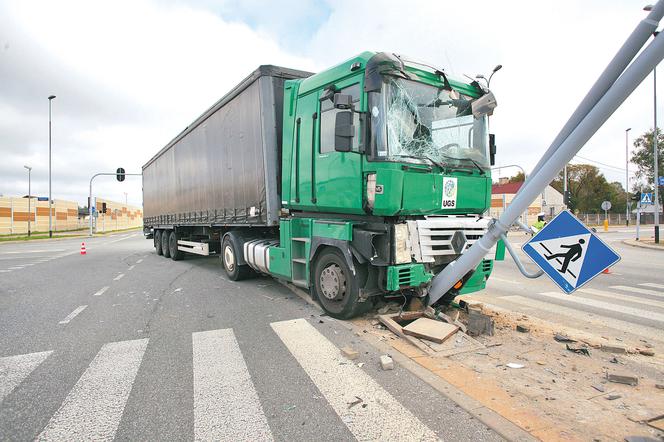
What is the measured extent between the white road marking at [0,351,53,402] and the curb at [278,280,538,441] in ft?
11.3

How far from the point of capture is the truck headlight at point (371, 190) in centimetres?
493

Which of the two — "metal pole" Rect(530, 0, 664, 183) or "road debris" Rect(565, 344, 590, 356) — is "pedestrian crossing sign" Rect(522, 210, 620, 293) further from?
"road debris" Rect(565, 344, 590, 356)

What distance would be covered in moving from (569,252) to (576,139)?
966 millimetres

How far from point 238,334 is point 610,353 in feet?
13.8

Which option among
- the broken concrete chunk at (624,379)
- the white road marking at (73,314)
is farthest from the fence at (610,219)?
the white road marking at (73,314)

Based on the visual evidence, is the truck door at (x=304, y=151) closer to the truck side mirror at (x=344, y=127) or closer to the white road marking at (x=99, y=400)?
the truck side mirror at (x=344, y=127)

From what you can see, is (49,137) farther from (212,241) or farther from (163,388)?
(163,388)

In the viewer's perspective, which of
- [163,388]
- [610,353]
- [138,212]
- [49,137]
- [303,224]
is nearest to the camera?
[163,388]

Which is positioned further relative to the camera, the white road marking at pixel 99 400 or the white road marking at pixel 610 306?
the white road marking at pixel 610 306

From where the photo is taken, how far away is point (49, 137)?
33.8 m

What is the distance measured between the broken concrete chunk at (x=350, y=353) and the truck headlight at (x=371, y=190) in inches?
68.1

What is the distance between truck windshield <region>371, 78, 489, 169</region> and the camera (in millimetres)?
4938

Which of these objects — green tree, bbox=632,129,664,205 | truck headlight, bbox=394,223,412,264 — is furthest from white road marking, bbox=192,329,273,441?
green tree, bbox=632,129,664,205

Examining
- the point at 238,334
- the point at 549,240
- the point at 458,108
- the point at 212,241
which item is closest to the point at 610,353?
the point at 549,240
